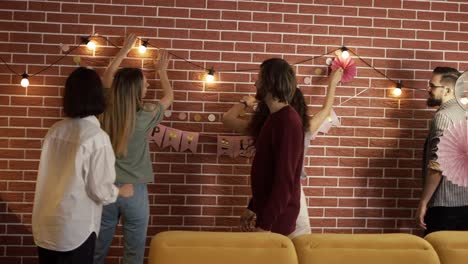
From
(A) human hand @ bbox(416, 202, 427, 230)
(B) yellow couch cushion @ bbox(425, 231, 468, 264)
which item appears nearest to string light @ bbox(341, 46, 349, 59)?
(A) human hand @ bbox(416, 202, 427, 230)

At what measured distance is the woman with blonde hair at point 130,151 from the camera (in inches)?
123

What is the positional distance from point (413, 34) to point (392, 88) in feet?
1.34

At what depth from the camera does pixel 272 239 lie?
212 cm

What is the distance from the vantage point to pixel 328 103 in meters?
3.61

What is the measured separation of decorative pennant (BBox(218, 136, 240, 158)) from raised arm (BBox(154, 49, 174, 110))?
0.48 metres

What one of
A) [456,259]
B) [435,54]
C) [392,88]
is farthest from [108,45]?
[456,259]

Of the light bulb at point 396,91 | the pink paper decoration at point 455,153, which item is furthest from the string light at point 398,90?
the pink paper decoration at point 455,153

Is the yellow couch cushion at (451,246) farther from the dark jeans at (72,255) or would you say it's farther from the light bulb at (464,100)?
the dark jeans at (72,255)

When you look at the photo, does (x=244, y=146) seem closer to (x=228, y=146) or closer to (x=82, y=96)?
(x=228, y=146)

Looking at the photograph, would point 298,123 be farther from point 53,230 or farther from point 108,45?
point 108,45

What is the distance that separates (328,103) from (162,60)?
3.67ft

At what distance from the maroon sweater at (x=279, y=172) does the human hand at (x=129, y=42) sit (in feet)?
4.48

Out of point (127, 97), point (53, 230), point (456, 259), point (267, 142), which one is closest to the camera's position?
point (456, 259)

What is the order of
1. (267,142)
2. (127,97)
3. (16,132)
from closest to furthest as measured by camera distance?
(267,142), (127,97), (16,132)
